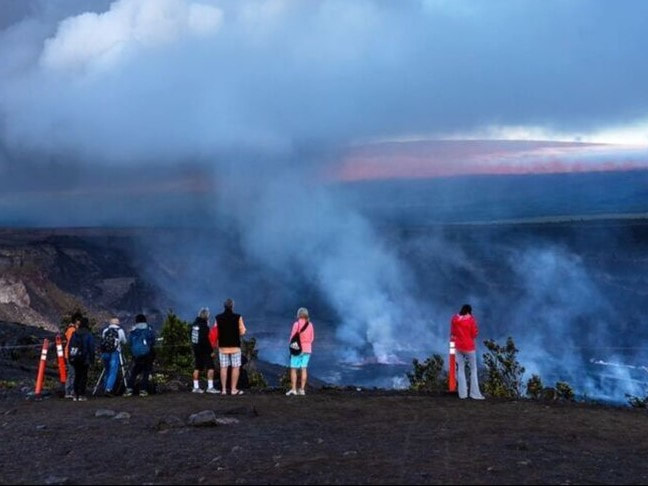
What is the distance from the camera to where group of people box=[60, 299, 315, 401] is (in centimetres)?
1666

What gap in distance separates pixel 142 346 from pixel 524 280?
630 ft

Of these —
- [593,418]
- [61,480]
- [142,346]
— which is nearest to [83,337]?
[142,346]

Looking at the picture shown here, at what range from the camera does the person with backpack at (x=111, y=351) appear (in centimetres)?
1727

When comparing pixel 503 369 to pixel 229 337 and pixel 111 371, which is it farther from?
pixel 111 371

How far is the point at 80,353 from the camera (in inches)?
655

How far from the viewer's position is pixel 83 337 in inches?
658

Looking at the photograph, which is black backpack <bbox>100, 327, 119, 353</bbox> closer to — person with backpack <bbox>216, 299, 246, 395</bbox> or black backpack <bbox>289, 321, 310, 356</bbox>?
person with backpack <bbox>216, 299, 246, 395</bbox>

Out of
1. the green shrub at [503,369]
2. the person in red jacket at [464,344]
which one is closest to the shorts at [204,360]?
the person in red jacket at [464,344]

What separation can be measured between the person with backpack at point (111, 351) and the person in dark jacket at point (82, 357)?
0.42 m

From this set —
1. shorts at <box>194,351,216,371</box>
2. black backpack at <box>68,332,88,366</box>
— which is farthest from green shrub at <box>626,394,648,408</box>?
black backpack at <box>68,332,88,366</box>

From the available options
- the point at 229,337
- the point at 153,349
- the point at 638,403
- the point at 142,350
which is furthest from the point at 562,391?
the point at 142,350

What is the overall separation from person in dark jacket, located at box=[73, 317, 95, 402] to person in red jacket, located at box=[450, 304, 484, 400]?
8443mm

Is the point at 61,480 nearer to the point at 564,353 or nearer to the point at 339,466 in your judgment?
the point at 339,466

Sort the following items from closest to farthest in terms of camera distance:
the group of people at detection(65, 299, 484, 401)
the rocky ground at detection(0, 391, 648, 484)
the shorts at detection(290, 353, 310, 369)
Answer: the rocky ground at detection(0, 391, 648, 484) → the group of people at detection(65, 299, 484, 401) → the shorts at detection(290, 353, 310, 369)
